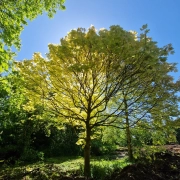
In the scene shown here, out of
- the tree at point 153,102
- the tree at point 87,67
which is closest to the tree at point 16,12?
the tree at point 87,67

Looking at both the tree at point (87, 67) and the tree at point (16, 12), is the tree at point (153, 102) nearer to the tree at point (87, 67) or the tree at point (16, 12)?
the tree at point (87, 67)

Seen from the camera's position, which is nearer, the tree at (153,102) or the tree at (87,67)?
the tree at (87,67)

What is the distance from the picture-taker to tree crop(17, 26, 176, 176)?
16.3 feet

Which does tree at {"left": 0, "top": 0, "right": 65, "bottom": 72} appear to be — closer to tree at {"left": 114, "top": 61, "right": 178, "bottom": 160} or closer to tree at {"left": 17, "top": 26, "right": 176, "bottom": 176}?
tree at {"left": 17, "top": 26, "right": 176, "bottom": 176}

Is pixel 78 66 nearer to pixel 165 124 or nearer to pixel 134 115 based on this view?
pixel 134 115

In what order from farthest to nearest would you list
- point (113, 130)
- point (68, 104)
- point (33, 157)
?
point (33, 157) < point (113, 130) < point (68, 104)

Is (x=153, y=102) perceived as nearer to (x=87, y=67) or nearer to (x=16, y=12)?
(x=87, y=67)

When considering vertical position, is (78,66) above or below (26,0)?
below

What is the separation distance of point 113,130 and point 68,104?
4501 mm

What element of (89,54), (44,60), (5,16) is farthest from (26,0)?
(89,54)

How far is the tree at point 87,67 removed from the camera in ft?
16.3

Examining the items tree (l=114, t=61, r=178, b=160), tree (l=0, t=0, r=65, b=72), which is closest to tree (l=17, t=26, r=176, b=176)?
tree (l=114, t=61, r=178, b=160)

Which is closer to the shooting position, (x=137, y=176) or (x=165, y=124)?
(x=137, y=176)

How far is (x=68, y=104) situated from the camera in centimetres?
691
